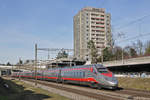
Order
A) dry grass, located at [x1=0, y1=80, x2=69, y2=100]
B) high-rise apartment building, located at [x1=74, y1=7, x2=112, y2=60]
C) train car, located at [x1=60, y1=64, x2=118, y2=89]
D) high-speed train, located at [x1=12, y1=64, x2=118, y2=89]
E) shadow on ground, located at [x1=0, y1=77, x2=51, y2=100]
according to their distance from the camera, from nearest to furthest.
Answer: dry grass, located at [x1=0, y1=80, x2=69, y2=100] < shadow on ground, located at [x1=0, y1=77, x2=51, y2=100] < train car, located at [x1=60, y1=64, x2=118, y2=89] < high-speed train, located at [x1=12, y1=64, x2=118, y2=89] < high-rise apartment building, located at [x1=74, y1=7, x2=112, y2=60]

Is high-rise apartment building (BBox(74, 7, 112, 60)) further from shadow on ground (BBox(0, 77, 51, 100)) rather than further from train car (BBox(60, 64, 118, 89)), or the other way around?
shadow on ground (BBox(0, 77, 51, 100))

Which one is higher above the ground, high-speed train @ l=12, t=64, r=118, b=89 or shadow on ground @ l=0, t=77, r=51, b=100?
high-speed train @ l=12, t=64, r=118, b=89

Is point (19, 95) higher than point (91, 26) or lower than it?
lower

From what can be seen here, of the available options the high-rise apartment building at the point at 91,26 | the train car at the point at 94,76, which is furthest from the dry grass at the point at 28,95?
the high-rise apartment building at the point at 91,26

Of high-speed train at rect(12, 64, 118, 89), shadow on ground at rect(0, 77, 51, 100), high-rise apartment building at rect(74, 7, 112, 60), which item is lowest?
shadow on ground at rect(0, 77, 51, 100)

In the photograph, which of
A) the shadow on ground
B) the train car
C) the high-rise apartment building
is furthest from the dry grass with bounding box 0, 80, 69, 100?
the high-rise apartment building

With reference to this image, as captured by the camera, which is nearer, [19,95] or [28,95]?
[28,95]

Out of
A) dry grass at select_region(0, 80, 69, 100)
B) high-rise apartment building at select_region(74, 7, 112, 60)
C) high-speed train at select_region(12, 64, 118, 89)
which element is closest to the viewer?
dry grass at select_region(0, 80, 69, 100)

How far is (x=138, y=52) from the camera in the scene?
83.7 metres

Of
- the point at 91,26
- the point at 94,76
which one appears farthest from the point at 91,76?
the point at 91,26

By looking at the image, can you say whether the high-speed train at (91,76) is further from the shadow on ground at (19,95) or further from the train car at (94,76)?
the shadow on ground at (19,95)

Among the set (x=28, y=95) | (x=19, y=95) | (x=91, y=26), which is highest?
(x=91, y=26)

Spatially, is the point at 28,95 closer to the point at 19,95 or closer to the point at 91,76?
the point at 19,95

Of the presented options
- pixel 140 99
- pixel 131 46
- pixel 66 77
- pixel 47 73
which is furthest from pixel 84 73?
pixel 131 46
